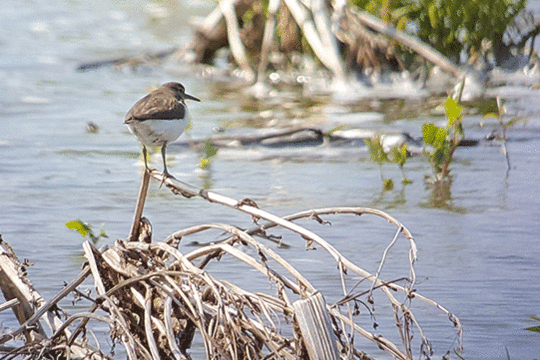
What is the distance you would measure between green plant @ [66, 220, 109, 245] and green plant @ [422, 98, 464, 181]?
2.58 metres

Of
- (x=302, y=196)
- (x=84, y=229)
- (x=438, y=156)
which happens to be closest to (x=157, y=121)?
(x=84, y=229)

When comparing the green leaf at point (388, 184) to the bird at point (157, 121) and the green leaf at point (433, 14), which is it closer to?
the bird at point (157, 121)

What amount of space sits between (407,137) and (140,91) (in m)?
4.32

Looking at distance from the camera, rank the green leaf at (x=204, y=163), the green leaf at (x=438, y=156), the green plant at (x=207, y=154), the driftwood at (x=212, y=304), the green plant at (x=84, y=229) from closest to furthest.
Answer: the driftwood at (x=212, y=304), the green plant at (x=84, y=229), the green leaf at (x=438, y=156), the green plant at (x=207, y=154), the green leaf at (x=204, y=163)

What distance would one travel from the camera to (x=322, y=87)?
11.7 meters

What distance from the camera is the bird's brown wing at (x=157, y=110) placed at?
422 cm

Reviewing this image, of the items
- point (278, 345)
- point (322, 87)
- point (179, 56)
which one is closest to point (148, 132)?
point (278, 345)

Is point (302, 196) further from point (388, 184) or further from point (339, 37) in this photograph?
point (339, 37)

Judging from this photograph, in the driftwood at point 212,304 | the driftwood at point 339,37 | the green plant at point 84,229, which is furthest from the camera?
the driftwood at point 339,37

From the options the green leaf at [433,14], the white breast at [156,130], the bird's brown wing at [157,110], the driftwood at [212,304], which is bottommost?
the driftwood at [212,304]

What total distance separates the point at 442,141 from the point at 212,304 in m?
3.84

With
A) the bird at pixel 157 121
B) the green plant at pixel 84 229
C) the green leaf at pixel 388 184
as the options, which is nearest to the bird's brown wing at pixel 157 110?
the bird at pixel 157 121

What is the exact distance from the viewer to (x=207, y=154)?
7488mm

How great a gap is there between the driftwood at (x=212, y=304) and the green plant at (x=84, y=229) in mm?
461
